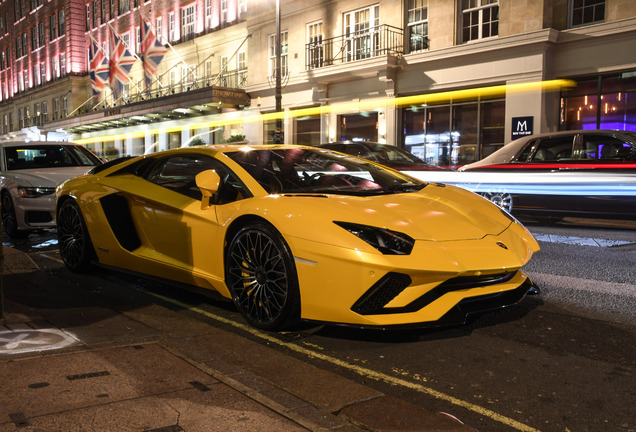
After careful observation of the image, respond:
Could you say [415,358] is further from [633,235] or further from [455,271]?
[633,235]

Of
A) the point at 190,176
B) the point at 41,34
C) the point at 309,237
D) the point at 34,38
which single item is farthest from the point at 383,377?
the point at 34,38

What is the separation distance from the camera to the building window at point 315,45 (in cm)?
2565

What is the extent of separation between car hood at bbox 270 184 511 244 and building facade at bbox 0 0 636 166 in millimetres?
15507

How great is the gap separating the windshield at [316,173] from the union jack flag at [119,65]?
1132 inches

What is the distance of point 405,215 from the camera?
3.85 metres

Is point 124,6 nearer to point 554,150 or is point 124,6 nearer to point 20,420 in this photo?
point 554,150

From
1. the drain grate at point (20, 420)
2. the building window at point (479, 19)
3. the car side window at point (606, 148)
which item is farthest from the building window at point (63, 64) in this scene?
the drain grate at point (20, 420)

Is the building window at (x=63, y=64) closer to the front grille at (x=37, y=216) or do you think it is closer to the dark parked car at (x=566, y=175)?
the front grille at (x=37, y=216)

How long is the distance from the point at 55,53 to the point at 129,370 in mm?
56346

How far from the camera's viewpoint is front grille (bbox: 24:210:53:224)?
852 centimetres

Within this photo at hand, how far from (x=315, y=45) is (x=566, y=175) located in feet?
59.3

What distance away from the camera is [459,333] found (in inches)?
158

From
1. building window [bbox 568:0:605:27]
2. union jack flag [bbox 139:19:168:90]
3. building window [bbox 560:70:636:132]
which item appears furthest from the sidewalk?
union jack flag [bbox 139:19:168:90]

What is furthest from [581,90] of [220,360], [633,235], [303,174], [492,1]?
[220,360]
